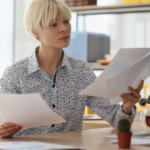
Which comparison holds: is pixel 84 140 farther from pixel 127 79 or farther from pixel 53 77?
pixel 53 77

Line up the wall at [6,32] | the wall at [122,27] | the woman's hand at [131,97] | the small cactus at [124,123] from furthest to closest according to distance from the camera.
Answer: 1. the wall at [6,32]
2. the wall at [122,27]
3. the woman's hand at [131,97]
4. the small cactus at [124,123]

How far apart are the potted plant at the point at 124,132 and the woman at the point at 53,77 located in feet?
1.59

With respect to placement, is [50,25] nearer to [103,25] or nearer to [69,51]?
[69,51]

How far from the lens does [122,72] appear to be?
113 cm

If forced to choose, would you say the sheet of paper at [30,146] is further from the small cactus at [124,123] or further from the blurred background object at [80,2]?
the blurred background object at [80,2]

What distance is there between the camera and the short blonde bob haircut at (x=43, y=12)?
151 centimetres

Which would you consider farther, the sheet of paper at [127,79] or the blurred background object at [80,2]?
the blurred background object at [80,2]

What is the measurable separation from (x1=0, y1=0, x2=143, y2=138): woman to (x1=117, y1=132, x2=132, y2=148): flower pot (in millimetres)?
483

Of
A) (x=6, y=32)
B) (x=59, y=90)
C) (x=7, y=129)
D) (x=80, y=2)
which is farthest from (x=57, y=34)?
(x=6, y=32)

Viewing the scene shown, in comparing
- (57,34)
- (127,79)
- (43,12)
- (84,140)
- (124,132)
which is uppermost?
(43,12)

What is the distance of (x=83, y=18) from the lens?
3.40 metres

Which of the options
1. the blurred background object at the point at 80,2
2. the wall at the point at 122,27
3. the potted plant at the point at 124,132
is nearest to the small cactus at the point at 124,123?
the potted plant at the point at 124,132

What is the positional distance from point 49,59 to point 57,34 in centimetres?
16

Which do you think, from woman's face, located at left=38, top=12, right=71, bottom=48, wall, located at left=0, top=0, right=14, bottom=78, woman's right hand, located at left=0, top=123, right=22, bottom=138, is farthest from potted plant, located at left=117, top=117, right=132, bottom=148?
wall, located at left=0, top=0, right=14, bottom=78
